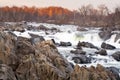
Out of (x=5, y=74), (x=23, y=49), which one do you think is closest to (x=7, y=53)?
(x=23, y=49)

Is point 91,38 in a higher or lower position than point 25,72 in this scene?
lower

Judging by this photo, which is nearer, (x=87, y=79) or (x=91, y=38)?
(x=87, y=79)

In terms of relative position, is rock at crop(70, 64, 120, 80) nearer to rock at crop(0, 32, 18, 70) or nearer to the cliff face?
the cliff face

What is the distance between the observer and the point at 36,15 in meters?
104

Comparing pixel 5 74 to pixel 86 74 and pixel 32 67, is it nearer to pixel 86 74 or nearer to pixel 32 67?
pixel 32 67

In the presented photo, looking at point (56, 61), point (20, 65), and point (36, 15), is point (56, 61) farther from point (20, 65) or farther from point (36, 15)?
point (36, 15)

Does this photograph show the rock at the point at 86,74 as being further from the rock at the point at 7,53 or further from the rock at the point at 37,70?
the rock at the point at 7,53

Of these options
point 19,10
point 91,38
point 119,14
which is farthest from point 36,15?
point 91,38

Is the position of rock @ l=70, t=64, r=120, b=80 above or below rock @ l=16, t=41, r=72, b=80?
below

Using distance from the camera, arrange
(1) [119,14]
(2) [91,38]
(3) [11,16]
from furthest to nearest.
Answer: (3) [11,16] < (1) [119,14] < (2) [91,38]

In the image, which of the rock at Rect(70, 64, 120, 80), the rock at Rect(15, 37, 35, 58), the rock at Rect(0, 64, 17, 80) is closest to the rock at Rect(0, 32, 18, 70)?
the rock at Rect(15, 37, 35, 58)

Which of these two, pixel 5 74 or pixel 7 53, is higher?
pixel 7 53

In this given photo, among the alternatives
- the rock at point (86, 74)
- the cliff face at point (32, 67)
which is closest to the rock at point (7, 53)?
the cliff face at point (32, 67)

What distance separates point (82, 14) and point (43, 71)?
8577 centimetres
